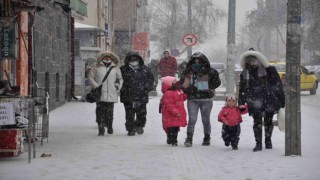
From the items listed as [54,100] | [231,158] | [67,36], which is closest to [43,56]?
[54,100]

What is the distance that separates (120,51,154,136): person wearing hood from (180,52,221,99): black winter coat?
2064 millimetres

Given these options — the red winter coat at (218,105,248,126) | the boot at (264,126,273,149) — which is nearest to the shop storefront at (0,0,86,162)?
the red winter coat at (218,105,248,126)

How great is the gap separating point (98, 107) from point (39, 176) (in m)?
5.72

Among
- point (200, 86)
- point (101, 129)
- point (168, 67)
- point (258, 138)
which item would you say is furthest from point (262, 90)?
point (168, 67)

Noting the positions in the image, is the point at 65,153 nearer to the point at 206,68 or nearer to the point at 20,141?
the point at 20,141

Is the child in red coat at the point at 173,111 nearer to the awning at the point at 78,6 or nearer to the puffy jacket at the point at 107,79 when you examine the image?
the puffy jacket at the point at 107,79

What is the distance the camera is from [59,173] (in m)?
9.48

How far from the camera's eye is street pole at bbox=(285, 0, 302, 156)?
11.2 meters

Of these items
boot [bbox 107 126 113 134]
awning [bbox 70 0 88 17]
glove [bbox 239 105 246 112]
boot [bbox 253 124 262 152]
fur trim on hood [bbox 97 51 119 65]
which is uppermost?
awning [bbox 70 0 88 17]

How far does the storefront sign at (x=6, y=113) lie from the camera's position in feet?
34.3

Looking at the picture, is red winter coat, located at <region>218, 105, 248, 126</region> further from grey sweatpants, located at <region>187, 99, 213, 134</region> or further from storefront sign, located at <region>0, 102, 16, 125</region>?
storefront sign, located at <region>0, 102, 16, 125</region>

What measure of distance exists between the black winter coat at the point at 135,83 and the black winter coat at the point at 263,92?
3068mm

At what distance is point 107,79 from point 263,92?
3725 mm

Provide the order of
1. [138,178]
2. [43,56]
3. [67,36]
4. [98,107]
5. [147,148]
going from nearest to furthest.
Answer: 1. [138,178]
2. [147,148]
3. [98,107]
4. [43,56]
5. [67,36]
